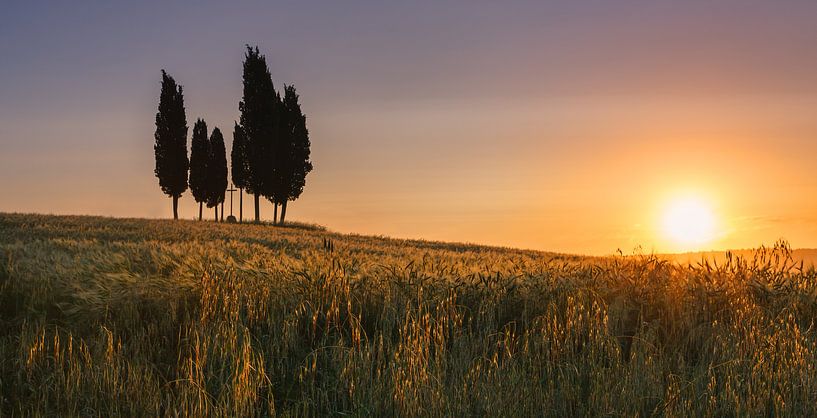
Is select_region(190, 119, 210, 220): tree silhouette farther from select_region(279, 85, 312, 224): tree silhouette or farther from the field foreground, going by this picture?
the field foreground

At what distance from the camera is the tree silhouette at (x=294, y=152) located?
42.5 meters

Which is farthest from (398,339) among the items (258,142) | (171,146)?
(171,146)

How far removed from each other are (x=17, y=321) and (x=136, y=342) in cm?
186

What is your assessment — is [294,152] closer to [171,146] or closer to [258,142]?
[258,142]

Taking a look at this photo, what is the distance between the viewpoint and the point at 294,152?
43.5 m

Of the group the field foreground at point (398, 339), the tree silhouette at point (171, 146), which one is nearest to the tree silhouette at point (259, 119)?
the tree silhouette at point (171, 146)

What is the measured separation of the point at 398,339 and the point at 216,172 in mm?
47655

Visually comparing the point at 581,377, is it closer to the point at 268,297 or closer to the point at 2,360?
the point at 268,297

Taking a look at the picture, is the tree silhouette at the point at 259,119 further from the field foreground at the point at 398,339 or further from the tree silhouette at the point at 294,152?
the field foreground at the point at 398,339

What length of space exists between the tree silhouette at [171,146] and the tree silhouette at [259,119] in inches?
227

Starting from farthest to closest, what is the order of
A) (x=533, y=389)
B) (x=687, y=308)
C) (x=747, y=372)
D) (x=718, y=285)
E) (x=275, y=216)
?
(x=275, y=216) < (x=718, y=285) < (x=687, y=308) < (x=747, y=372) < (x=533, y=389)

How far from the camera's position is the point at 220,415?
4.20m

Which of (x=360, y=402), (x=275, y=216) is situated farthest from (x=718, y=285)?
(x=275, y=216)

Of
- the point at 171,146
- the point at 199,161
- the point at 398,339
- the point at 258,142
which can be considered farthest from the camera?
the point at 199,161
